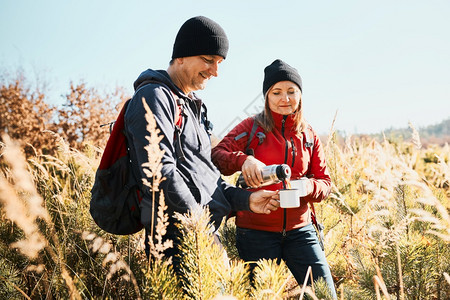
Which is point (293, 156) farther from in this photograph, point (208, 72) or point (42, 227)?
point (42, 227)

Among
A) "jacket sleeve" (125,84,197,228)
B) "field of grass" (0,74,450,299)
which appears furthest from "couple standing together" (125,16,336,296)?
"field of grass" (0,74,450,299)

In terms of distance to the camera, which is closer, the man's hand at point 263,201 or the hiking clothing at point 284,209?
the man's hand at point 263,201

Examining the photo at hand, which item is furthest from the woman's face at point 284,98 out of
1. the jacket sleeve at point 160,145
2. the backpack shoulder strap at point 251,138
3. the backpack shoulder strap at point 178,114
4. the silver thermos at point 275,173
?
the jacket sleeve at point 160,145

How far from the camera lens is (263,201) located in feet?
7.13

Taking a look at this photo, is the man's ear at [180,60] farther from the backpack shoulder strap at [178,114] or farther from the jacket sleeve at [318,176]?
the jacket sleeve at [318,176]

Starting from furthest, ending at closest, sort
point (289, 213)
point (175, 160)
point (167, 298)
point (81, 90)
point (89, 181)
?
1. point (81, 90)
2. point (89, 181)
3. point (289, 213)
4. point (175, 160)
5. point (167, 298)

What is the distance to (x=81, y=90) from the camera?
10.4m

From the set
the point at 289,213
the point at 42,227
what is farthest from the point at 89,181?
the point at 289,213

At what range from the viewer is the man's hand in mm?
2131

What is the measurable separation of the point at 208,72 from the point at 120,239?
1.26 m

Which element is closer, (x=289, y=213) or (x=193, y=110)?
(x=193, y=110)

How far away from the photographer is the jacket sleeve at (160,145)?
1.60 m

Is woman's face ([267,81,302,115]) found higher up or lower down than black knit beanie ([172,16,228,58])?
lower down

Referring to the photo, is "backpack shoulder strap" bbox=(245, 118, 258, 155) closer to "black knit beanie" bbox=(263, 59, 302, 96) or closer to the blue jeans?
→ "black knit beanie" bbox=(263, 59, 302, 96)
